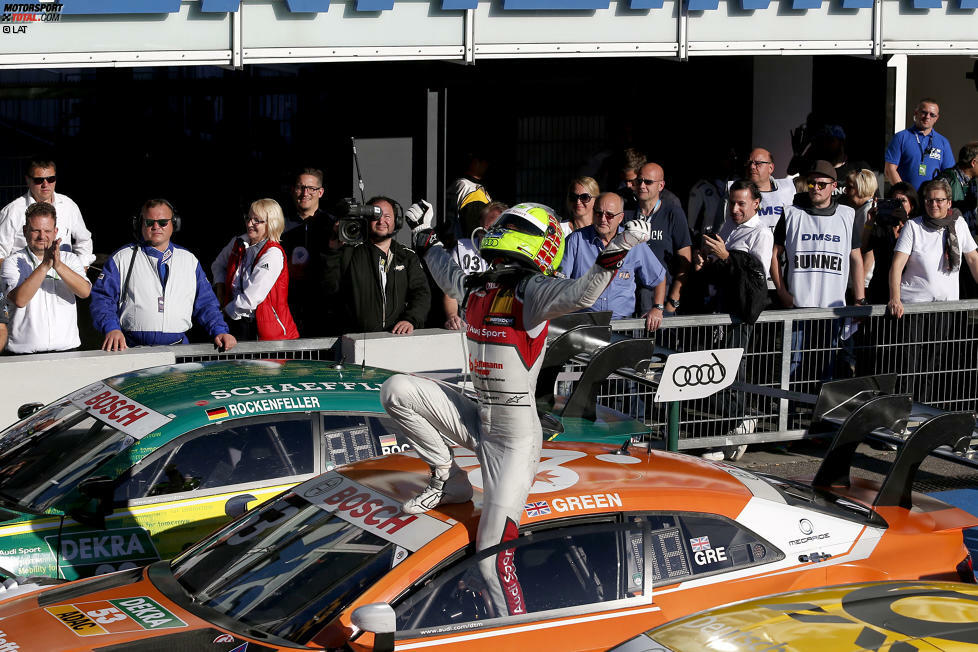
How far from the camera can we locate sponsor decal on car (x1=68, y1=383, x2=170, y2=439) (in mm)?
6137

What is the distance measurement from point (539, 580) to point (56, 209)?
19.1 ft

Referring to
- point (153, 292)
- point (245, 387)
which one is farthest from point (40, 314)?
point (245, 387)

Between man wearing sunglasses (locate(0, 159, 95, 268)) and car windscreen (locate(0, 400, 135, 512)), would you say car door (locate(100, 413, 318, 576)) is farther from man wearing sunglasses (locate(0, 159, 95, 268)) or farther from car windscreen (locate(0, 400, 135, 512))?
man wearing sunglasses (locate(0, 159, 95, 268))

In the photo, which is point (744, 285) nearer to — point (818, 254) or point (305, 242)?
point (818, 254)

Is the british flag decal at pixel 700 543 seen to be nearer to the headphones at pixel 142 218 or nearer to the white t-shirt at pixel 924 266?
the headphones at pixel 142 218

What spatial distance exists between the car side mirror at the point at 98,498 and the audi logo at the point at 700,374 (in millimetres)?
3135

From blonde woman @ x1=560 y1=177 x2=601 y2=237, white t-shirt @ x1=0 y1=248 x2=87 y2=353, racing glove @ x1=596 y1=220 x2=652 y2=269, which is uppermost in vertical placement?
blonde woman @ x1=560 y1=177 x2=601 y2=237

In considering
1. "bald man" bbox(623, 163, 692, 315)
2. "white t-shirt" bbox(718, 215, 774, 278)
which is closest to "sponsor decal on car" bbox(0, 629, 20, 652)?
"bald man" bbox(623, 163, 692, 315)

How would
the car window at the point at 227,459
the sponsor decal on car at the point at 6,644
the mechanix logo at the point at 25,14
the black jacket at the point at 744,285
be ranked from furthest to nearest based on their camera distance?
the mechanix logo at the point at 25,14 < the black jacket at the point at 744,285 < the car window at the point at 227,459 < the sponsor decal on car at the point at 6,644

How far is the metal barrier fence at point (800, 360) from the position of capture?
9.18 m

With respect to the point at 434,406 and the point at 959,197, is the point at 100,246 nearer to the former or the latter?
the point at 959,197

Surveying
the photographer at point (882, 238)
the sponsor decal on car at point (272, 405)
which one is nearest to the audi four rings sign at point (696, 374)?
the sponsor decal on car at point (272, 405)

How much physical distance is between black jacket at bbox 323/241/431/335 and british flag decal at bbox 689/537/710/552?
453 cm

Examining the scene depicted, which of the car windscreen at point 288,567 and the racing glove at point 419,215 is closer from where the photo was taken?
the car windscreen at point 288,567
